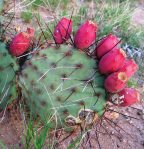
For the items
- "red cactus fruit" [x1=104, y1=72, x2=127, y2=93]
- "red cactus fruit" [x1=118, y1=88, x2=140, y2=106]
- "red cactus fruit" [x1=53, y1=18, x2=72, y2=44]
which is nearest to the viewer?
"red cactus fruit" [x1=104, y1=72, x2=127, y2=93]

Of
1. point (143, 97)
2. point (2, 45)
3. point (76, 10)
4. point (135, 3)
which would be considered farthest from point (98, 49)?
point (135, 3)

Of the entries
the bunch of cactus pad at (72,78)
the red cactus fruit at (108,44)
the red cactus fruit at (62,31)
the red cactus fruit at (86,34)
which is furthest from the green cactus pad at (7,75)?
the red cactus fruit at (108,44)

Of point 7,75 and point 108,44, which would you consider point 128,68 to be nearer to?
point 108,44

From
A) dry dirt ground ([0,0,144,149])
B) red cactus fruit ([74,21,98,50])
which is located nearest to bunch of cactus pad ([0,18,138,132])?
red cactus fruit ([74,21,98,50])

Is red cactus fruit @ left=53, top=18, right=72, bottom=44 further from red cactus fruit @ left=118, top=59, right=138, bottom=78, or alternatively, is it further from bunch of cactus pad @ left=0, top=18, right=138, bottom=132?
red cactus fruit @ left=118, top=59, right=138, bottom=78

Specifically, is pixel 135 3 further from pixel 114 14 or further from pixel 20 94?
pixel 20 94

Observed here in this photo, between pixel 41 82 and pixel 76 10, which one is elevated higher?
pixel 41 82

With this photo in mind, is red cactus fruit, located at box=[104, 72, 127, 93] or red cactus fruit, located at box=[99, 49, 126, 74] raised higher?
red cactus fruit, located at box=[99, 49, 126, 74]
